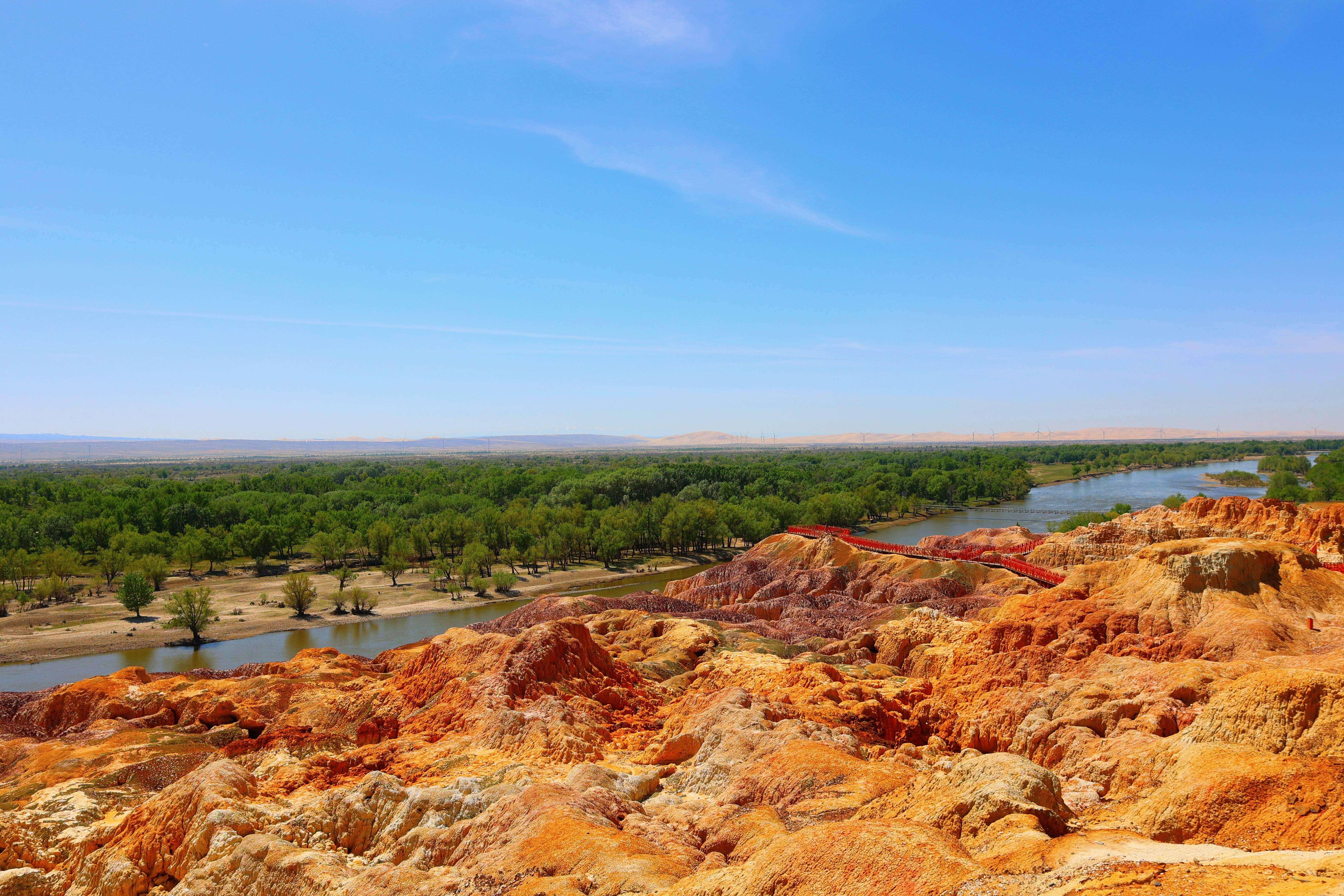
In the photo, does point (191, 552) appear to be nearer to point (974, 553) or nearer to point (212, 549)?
point (212, 549)

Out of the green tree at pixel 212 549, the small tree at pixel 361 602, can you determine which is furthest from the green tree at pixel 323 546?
the small tree at pixel 361 602

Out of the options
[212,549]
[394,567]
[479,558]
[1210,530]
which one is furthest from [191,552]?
[1210,530]

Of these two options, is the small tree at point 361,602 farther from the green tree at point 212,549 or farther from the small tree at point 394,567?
the green tree at point 212,549

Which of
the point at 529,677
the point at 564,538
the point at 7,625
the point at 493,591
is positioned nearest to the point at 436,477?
the point at 564,538

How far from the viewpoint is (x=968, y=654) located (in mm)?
29797

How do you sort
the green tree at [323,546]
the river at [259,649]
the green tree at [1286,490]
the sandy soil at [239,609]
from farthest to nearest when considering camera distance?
1. the green tree at [1286,490]
2. the green tree at [323,546]
3. the sandy soil at [239,609]
4. the river at [259,649]

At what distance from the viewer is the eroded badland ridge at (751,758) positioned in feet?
38.8

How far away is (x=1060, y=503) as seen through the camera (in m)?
128

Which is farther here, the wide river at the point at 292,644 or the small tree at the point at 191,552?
the small tree at the point at 191,552

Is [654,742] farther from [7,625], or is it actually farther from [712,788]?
[7,625]

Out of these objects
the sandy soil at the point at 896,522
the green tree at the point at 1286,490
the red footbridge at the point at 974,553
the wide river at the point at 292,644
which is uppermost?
the green tree at the point at 1286,490

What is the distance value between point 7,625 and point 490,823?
60.8 metres

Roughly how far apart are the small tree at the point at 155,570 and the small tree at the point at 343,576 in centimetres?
1433

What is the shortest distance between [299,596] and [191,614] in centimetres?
852
